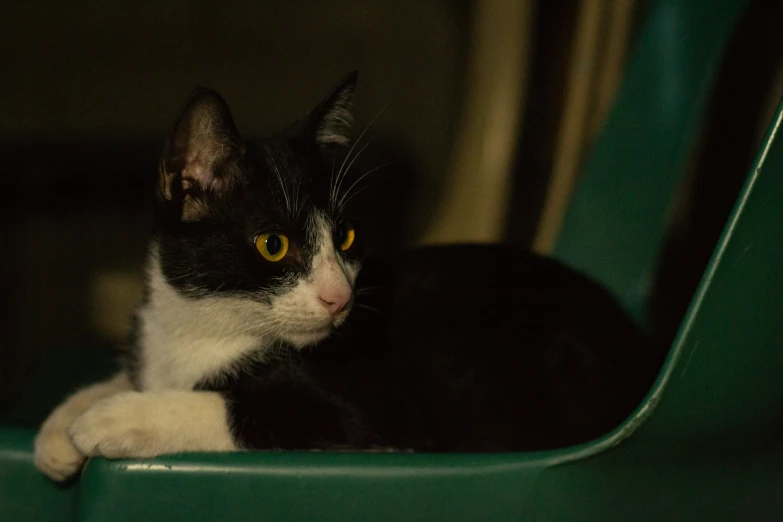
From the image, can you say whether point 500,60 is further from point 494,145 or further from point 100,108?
point 100,108

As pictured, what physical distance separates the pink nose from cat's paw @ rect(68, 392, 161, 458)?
22cm

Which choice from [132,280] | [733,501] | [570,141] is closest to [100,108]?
[132,280]

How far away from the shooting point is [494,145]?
1692mm

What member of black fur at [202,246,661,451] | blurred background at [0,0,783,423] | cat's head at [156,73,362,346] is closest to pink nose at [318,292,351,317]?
cat's head at [156,73,362,346]

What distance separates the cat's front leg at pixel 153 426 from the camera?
761 millimetres

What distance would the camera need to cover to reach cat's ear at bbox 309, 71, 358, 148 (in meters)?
0.98

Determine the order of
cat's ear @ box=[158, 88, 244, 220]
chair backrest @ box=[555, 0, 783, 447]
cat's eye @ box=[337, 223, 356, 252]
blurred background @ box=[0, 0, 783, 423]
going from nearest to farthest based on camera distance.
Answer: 1. chair backrest @ box=[555, 0, 783, 447]
2. cat's ear @ box=[158, 88, 244, 220]
3. cat's eye @ box=[337, 223, 356, 252]
4. blurred background @ box=[0, 0, 783, 423]

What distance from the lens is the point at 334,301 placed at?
33.9 inches

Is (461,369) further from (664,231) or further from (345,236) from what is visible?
(664,231)

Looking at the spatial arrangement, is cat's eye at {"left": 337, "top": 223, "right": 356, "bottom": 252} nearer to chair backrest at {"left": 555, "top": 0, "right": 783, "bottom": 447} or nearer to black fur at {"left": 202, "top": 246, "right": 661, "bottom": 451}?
black fur at {"left": 202, "top": 246, "right": 661, "bottom": 451}

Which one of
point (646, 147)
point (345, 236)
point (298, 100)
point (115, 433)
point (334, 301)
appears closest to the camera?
point (115, 433)

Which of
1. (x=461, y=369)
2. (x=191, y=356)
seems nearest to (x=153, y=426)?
(x=191, y=356)

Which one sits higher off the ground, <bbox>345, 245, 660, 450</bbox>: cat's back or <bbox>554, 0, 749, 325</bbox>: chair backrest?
<bbox>554, 0, 749, 325</bbox>: chair backrest

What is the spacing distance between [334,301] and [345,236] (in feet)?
0.51
